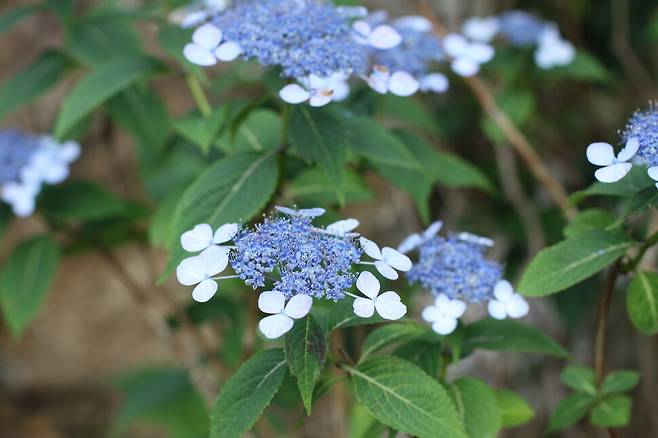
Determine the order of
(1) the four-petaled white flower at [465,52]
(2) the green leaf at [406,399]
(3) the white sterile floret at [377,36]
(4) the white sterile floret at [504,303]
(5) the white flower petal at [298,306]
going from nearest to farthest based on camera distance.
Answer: (5) the white flower petal at [298,306] → (2) the green leaf at [406,399] → (4) the white sterile floret at [504,303] → (3) the white sterile floret at [377,36] → (1) the four-petaled white flower at [465,52]

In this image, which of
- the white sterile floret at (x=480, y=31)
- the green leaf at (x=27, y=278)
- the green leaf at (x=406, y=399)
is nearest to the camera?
the green leaf at (x=406, y=399)

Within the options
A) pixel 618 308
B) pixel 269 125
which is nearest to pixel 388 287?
pixel 269 125

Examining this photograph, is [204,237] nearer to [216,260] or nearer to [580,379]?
[216,260]

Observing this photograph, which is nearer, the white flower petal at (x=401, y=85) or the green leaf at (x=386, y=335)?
the green leaf at (x=386, y=335)

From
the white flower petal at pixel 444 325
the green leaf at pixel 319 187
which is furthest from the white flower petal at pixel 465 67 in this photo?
the white flower petal at pixel 444 325

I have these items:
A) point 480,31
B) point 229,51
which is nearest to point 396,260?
point 229,51

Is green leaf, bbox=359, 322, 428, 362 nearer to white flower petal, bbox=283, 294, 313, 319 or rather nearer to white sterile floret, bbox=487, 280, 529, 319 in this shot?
white sterile floret, bbox=487, 280, 529, 319

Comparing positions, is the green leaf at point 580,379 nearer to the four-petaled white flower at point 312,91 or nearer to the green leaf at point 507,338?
the green leaf at point 507,338
